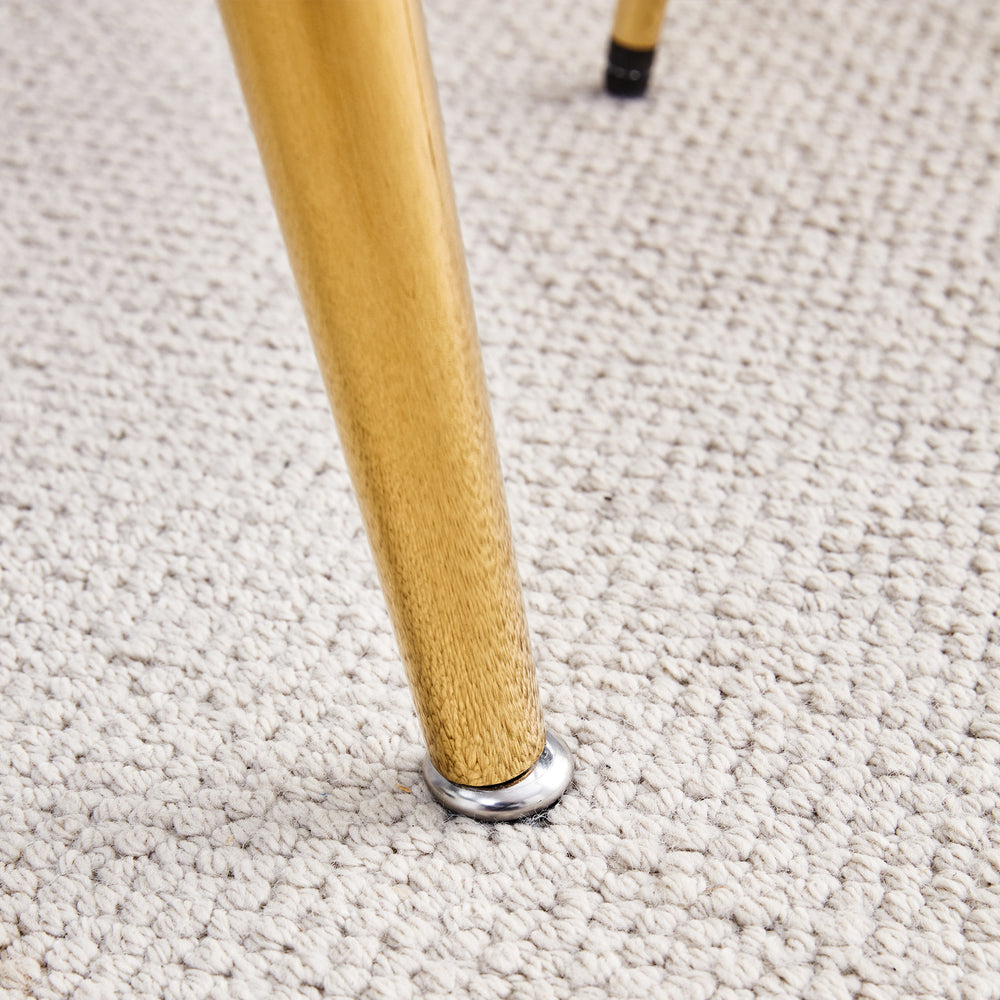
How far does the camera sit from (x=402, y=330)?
251 millimetres

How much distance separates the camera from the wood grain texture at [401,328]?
22cm

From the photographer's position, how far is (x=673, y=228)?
21.6 inches

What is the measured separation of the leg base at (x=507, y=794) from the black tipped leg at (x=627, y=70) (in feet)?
1.33

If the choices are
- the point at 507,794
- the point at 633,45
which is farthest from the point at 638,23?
the point at 507,794

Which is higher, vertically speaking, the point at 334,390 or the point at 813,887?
the point at 334,390

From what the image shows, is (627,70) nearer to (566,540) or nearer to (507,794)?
(566,540)

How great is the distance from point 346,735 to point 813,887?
0.52 ft

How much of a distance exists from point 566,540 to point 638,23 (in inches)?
12.1

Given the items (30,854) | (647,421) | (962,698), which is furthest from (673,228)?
(30,854)

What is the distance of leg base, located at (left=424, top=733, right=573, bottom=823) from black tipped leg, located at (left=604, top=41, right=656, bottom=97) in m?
0.41

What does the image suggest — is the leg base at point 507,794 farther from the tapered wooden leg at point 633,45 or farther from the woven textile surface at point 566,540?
the tapered wooden leg at point 633,45

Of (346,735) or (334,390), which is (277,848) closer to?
(346,735)

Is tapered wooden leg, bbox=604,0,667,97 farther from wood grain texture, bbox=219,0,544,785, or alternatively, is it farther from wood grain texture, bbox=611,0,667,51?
wood grain texture, bbox=219,0,544,785

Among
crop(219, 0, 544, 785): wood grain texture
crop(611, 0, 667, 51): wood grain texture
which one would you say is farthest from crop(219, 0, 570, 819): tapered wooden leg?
crop(611, 0, 667, 51): wood grain texture
